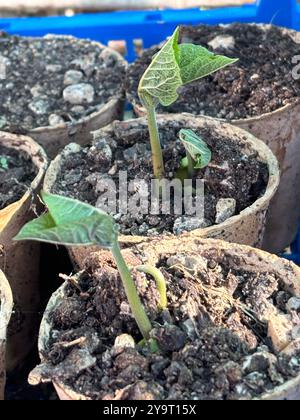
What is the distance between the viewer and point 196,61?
104cm

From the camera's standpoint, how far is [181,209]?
1.17 m

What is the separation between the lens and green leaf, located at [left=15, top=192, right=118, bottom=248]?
2.35ft

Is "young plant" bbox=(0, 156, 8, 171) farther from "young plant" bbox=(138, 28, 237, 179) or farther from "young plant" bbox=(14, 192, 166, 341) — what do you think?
"young plant" bbox=(14, 192, 166, 341)

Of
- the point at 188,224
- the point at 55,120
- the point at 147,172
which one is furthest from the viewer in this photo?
the point at 55,120

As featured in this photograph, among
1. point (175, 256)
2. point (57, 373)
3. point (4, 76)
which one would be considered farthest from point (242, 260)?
point (4, 76)

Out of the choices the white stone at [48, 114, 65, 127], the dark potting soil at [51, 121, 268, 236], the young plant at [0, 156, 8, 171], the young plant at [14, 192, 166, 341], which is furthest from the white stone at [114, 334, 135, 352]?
the white stone at [48, 114, 65, 127]

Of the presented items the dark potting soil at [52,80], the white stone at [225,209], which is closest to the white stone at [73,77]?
the dark potting soil at [52,80]

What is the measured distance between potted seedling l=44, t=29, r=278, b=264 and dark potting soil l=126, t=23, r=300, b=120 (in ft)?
0.42

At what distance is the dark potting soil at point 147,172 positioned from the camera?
115cm

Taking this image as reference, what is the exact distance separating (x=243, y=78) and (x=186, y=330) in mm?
724

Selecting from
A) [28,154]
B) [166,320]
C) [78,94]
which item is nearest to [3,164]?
[28,154]

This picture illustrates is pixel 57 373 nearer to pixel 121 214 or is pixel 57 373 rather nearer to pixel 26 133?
pixel 121 214

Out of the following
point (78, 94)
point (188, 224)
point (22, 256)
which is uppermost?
point (78, 94)

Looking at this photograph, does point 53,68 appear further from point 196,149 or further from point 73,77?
point 196,149
